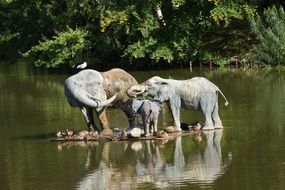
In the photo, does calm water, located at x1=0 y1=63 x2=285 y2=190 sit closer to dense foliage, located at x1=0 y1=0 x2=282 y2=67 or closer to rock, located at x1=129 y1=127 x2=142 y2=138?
rock, located at x1=129 y1=127 x2=142 y2=138

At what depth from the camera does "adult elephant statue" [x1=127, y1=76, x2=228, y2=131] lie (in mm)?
17312

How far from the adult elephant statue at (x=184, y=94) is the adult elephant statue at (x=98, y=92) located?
0.40m

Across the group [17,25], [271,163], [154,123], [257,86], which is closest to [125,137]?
[154,123]

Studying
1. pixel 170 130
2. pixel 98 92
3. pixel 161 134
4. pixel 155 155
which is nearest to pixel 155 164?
pixel 155 155

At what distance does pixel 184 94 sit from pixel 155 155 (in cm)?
284

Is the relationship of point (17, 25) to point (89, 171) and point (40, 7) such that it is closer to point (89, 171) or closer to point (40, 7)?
point (40, 7)

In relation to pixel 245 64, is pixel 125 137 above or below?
below

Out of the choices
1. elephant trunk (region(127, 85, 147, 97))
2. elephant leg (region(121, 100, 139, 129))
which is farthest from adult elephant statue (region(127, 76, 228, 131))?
elephant leg (region(121, 100, 139, 129))

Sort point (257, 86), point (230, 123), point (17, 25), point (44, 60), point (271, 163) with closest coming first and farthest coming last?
point (271, 163) < point (230, 123) < point (257, 86) < point (44, 60) < point (17, 25)

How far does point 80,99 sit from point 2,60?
49935 mm

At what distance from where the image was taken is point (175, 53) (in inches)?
1468

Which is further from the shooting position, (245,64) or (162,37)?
(162,37)

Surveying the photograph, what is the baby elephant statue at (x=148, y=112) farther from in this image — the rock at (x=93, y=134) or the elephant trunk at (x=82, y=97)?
the rock at (x=93, y=134)

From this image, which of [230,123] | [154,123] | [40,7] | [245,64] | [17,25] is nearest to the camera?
[154,123]
